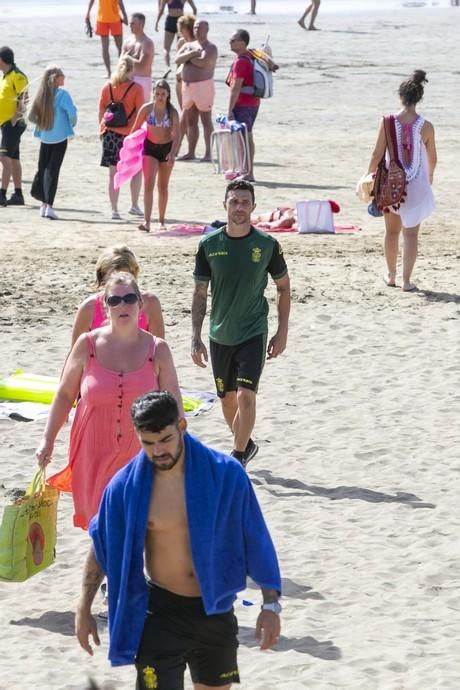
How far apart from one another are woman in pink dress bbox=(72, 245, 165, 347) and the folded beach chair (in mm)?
11243

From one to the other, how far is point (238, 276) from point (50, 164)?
867 centimetres

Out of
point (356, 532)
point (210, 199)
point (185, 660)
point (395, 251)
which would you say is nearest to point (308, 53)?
point (210, 199)

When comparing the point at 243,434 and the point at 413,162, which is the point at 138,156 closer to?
the point at 413,162

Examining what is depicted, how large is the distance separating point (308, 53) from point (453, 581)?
86.7 ft

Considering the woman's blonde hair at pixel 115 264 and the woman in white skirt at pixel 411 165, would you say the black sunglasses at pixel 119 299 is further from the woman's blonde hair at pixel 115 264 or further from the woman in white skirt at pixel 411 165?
the woman in white skirt at pixel 411 165

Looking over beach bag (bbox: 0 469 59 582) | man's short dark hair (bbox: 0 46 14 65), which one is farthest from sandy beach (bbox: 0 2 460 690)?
man's short dark hair (bbox: 0 46 14 65)

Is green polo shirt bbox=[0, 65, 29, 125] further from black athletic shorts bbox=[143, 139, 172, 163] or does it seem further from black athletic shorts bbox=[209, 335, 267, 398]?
black athletic shorts bbox=[209, 335, 267, 398]

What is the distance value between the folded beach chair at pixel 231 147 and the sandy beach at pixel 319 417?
0.37 meters

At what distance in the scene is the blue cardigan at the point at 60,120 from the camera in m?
16.3

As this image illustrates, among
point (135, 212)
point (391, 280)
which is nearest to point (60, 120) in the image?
point (135, 212)

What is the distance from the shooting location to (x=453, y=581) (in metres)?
7.32

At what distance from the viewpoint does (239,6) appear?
164ft

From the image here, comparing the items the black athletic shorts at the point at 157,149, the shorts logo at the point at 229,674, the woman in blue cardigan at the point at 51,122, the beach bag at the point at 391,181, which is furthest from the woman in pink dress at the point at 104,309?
the woman in blue cardigan at the point at 51,122

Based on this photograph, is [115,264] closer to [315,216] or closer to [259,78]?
[315,216]
